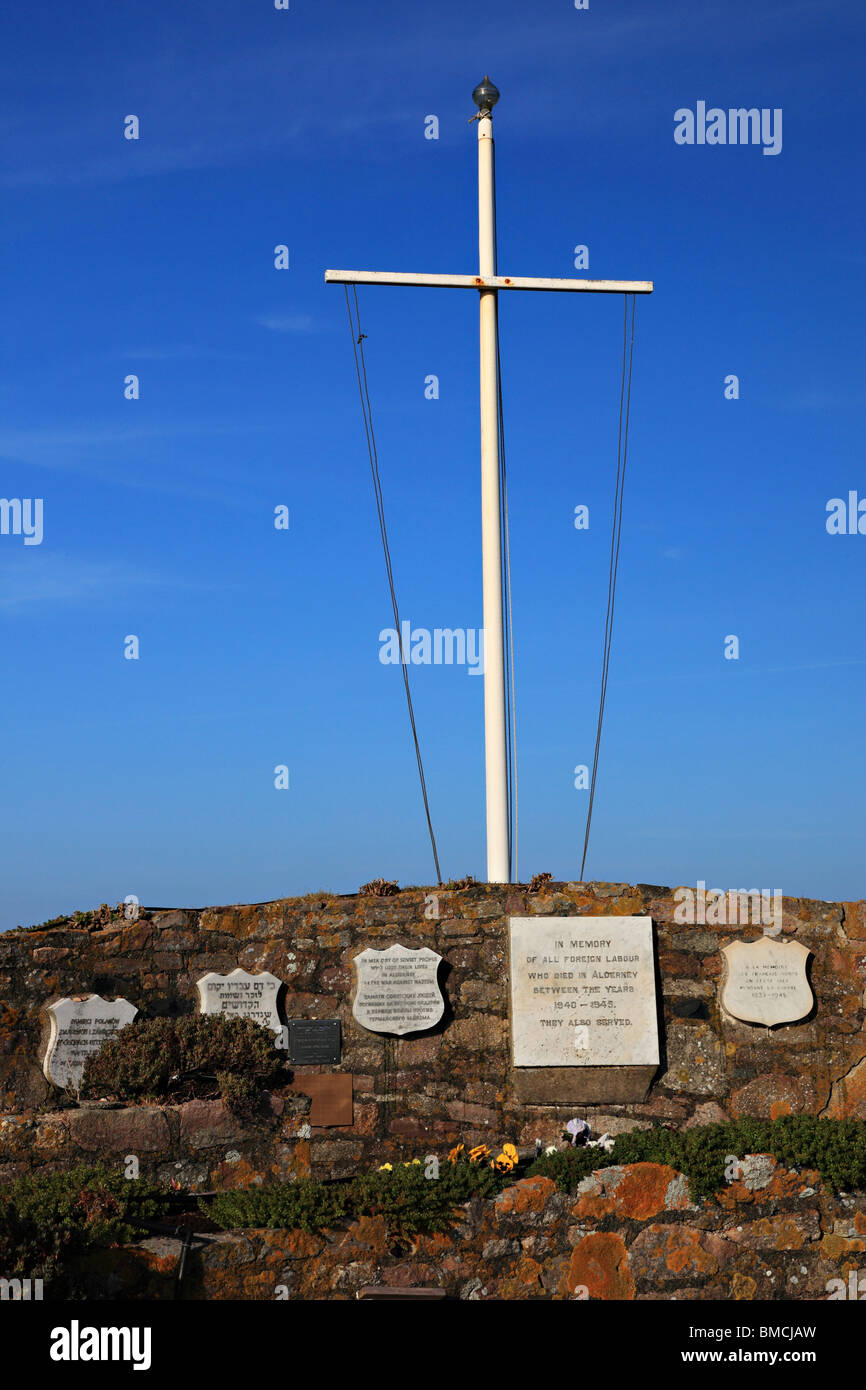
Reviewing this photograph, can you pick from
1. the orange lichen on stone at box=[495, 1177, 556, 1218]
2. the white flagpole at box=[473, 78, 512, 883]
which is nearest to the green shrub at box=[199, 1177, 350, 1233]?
the orange lichen on stone at box=[495, 1177, 556, 1218]

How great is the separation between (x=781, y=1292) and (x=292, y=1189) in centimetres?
431

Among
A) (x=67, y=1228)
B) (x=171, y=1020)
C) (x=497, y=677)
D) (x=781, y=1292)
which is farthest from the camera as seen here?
(x=497, y=677)

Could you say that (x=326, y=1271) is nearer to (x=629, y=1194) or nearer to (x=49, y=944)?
(x=629, y=1194)

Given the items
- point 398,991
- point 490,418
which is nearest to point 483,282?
point 490,418

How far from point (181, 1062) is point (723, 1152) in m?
5.50

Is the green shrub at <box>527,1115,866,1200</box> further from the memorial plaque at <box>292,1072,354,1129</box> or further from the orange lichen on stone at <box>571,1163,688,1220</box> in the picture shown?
the memorial plaque at <box>292,1072,354,1129</box>

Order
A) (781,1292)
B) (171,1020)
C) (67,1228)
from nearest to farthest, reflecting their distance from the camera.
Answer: (67,1228) < (781,1292) < (171,1020)

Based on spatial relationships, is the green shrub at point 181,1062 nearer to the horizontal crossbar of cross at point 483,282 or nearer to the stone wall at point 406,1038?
the stone wall at point 406,1038

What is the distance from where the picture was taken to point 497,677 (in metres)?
15.1

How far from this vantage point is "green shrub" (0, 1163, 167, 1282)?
8.81 m

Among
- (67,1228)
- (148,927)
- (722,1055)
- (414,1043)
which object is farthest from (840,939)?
(67,1228)

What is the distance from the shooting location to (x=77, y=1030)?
1268cm

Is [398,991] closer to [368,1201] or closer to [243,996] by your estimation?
[243,996]
